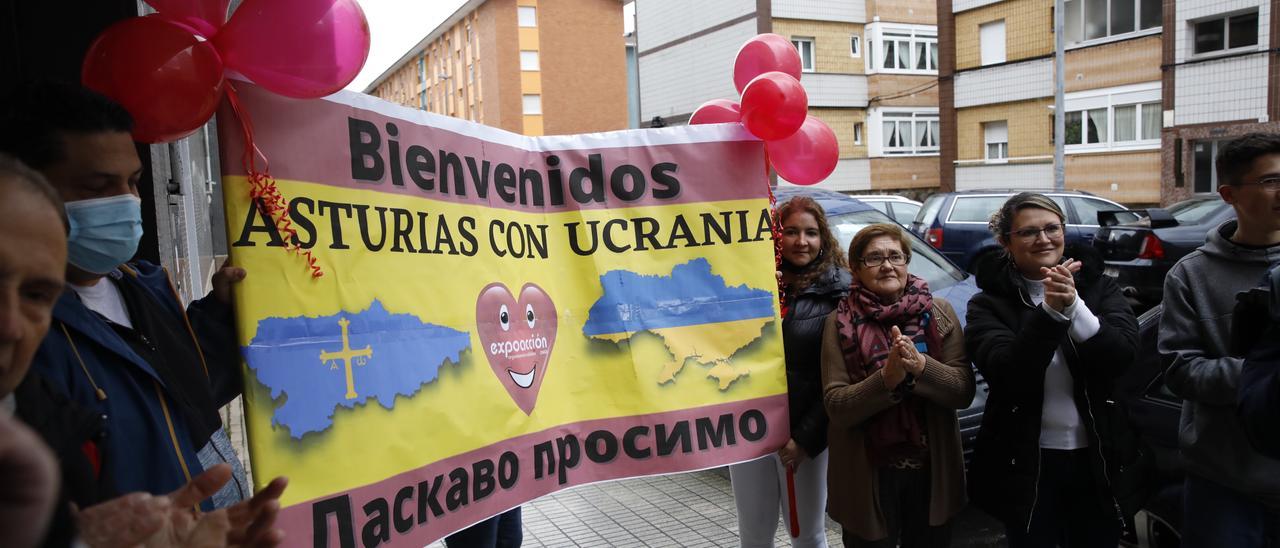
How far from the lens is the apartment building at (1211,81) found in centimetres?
2011

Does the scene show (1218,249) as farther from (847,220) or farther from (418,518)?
(847,220)

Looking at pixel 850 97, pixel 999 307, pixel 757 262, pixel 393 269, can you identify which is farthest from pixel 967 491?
pixel 850 97

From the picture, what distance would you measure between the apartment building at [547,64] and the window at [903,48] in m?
22.5

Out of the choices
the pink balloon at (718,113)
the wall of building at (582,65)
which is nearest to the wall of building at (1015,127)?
the pink balloon at (718,113)

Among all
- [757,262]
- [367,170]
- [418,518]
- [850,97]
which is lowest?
[418,518]

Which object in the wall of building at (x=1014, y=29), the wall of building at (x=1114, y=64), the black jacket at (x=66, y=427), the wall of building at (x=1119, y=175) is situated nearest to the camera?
the black jacket at (x=66, y=427)

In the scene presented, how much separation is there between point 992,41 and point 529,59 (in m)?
32.0

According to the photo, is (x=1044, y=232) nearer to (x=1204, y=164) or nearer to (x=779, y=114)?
(x=779, y=114)

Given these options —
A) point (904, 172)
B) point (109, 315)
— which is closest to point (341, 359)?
point (109, 315)

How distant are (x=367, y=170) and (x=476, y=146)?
1.36 feet

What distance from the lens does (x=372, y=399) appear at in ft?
8.02

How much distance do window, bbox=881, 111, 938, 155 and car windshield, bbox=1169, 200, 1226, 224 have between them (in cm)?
1821

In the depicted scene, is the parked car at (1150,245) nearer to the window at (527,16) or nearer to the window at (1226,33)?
the window at (1226,33)

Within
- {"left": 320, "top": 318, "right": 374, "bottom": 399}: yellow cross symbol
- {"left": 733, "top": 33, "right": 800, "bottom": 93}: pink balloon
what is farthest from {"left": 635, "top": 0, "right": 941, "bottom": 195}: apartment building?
{"left": 320, "top": 318, "right": 374, "bottom": 399}: yellow cross symbol
